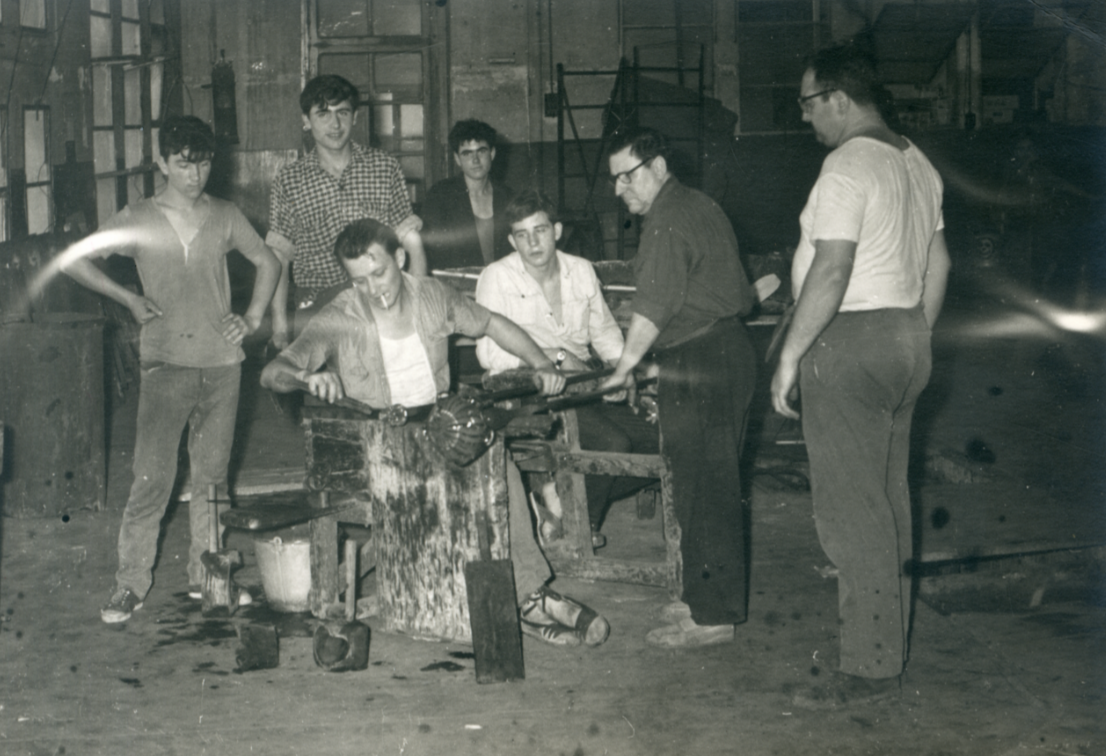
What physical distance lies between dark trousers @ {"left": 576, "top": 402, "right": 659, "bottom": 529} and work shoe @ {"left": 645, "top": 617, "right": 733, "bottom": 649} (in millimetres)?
1032

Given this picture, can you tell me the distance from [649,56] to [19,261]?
8194mm

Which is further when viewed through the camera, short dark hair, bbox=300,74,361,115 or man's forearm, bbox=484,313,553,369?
short dark hair, bbox=300,74,361,115

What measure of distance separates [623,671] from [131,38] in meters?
11.3

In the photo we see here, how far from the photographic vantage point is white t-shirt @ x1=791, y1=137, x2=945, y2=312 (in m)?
3.42

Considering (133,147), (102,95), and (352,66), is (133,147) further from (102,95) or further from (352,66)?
(352,66)

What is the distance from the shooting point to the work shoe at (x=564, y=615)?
4.21 meters

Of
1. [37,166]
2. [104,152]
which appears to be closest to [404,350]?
[37,166]

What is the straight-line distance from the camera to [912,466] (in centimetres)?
687

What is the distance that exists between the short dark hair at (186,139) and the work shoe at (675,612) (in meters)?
2.47

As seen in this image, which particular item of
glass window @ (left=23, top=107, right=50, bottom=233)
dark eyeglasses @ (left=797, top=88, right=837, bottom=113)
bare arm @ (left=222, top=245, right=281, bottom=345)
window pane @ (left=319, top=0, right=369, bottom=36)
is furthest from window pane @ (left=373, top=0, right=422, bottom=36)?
dark eyeglasses @ (left=797, top=88, right=837, bottom=113)

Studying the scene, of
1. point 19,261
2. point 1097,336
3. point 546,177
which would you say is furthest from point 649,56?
point 19,261

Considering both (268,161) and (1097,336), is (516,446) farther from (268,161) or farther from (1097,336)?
(268,161)

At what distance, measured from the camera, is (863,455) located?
3.55 metres

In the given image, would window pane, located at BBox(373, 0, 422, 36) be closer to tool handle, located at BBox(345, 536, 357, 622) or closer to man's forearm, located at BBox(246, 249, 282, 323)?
man's forearm, located at BBox(246, 249, 282, 323)
